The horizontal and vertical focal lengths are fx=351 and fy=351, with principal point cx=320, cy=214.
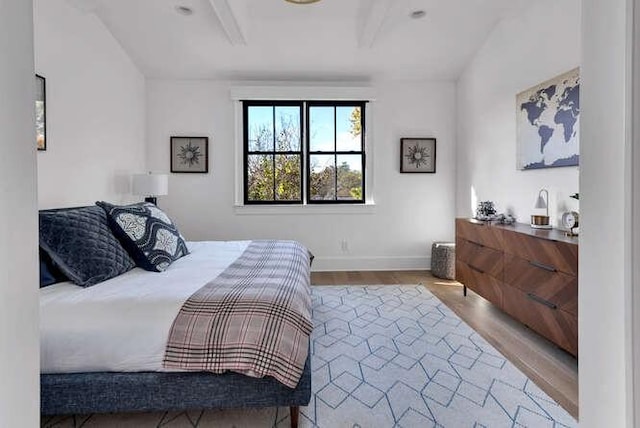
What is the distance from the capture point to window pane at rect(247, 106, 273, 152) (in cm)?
444

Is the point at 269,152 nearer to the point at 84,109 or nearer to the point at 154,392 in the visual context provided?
the point at 84,109

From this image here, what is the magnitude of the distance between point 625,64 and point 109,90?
4026 millimetres

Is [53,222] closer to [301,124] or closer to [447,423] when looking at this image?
[447,423]

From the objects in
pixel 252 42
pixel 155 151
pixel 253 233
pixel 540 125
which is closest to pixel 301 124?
pixel 252 42

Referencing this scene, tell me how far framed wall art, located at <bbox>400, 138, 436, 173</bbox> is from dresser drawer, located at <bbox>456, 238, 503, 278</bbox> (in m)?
1.31

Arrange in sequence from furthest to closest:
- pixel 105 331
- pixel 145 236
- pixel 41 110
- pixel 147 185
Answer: pixel 147 185 < pixel 41 110 < pixel 145 236 < pixel 105 331

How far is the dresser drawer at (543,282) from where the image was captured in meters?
2.02

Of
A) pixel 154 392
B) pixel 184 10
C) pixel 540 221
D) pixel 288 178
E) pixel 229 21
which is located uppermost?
pixel 184 10

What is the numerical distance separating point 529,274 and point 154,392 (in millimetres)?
2345

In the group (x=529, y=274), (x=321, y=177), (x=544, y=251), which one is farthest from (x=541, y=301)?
(x=321, y=177)

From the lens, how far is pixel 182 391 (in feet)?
4.65

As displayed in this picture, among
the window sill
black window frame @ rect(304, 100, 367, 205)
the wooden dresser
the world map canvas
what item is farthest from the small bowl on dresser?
black window frame @ rect(304, 100, 367, 205)

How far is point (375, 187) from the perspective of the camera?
4473mm

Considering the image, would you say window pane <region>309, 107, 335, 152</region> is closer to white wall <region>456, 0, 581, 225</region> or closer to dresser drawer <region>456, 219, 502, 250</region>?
white wall <region>456, 0, 581, 225</region>
